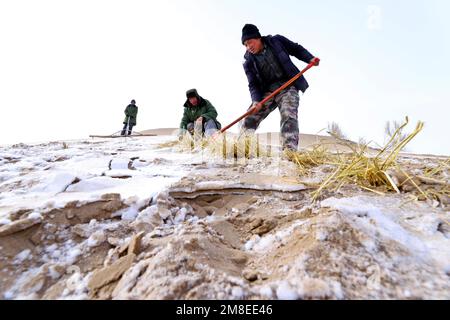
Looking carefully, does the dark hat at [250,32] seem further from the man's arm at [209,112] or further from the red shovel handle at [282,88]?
the man's arm at [209,112]

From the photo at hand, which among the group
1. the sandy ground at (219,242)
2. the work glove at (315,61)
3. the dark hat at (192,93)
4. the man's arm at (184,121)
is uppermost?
the dark hat at (192,93)

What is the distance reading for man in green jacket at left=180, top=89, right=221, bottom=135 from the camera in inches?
157

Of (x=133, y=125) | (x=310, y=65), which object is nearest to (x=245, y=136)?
(x=310, y=65)

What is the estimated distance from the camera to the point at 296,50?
8.38 feet

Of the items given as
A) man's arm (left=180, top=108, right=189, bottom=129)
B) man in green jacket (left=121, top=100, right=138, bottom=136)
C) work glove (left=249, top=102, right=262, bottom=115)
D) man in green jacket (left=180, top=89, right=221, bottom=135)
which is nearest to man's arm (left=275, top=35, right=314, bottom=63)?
work glove (left=249, top=102, right=262, bottom=115)

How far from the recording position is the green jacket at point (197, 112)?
13.7 feet

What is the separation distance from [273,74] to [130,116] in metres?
7.86

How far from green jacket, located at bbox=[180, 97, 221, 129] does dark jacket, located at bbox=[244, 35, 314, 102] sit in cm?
149

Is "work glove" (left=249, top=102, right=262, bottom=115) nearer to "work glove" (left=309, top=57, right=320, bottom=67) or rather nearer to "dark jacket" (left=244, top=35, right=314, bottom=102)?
"dark jacket" (left=244, top=35, right=314, bottom=102)

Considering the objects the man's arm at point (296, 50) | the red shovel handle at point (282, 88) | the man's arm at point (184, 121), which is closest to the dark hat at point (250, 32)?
the man's arm at point (296, 50)

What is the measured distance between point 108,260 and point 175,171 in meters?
0.85

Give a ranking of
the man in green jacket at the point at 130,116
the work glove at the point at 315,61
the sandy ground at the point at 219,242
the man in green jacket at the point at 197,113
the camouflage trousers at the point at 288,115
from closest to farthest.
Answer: the sandy ground at the point at 219,242, the camouflage trousers at the point at 288,115, the work glove at the point at 315,61, the man in green jacket at the point at 197,113, the man in green jacket at the point at 130,116

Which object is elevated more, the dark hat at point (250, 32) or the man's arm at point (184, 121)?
the dark hat at point (250, 32)

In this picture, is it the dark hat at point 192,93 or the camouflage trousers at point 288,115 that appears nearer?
the camouflage trousers at point 288,115
